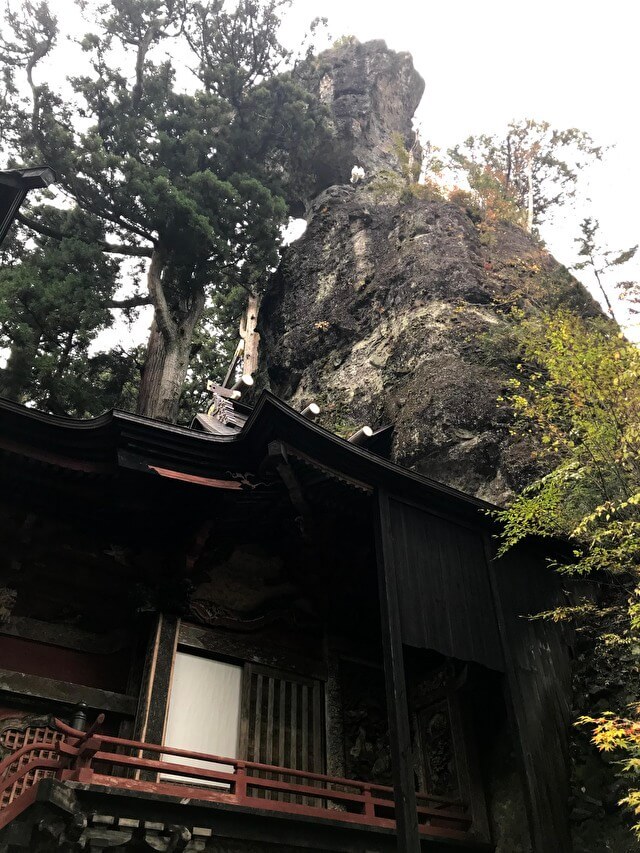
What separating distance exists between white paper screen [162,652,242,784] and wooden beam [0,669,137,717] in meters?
0.52

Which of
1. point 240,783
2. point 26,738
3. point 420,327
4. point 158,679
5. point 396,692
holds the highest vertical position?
point 420,327

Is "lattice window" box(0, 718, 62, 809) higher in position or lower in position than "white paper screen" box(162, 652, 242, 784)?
lower

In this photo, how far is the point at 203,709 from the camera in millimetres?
7664

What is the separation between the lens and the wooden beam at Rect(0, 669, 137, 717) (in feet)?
22.3

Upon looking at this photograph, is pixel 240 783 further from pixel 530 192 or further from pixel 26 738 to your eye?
pixel 530 192

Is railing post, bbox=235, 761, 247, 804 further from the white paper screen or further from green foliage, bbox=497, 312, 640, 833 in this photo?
green foliage, bbox=497, 312, 640, 833

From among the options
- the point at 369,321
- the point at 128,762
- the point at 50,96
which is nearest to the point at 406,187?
the point at 369,321

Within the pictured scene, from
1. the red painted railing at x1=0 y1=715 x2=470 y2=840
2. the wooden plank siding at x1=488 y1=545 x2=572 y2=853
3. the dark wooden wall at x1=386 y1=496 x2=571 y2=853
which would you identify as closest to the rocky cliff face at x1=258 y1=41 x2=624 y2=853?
the wooden plank siding at x1=488 y1=545 x2=572 y2=853

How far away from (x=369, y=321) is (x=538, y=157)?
1209 cm

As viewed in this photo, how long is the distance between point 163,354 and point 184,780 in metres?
11.7

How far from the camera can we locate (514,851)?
7496 millimetres

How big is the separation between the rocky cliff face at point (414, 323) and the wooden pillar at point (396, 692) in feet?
14.5

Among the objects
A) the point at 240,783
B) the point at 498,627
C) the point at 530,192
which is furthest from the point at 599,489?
the point at 530,192

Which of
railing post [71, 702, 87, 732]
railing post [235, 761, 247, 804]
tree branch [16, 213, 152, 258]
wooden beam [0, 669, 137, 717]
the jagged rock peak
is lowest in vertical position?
railing post [235, 761, 247, 804]
